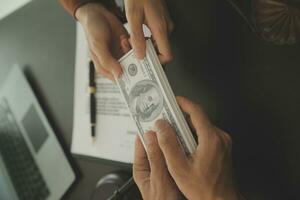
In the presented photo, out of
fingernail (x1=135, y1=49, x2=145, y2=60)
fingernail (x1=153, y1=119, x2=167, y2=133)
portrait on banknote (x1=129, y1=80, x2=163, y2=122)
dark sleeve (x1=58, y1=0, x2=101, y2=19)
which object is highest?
dark sleeve (x1=58, y1=0, x2=101, y2=19)

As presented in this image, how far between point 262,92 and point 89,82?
15.1 inches

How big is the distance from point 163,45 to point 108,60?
0.10 meters

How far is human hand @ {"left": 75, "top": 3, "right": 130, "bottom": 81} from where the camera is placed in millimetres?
591

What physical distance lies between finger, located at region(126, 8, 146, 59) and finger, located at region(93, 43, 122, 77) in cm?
6

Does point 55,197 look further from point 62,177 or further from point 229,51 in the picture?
point 229,51

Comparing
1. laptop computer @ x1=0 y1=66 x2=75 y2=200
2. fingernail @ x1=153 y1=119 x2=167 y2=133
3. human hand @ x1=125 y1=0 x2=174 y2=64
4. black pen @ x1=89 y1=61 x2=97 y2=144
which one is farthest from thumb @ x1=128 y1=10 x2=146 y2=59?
laptop computer @ x1=0 y1=66 x2=75 y2=200

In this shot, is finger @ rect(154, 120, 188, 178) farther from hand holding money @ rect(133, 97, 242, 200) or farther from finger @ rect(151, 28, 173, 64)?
finger @ rect(151, 28, 173, 64)

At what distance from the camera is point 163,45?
20.7 inches

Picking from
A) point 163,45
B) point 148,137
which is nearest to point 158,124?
point 148,137

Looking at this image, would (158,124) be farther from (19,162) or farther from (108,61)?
(19,162)

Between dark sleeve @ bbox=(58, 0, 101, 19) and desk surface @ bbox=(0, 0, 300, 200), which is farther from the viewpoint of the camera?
dark sleeve @ bbox=(58, 0, 101, 19)

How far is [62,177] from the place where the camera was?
0.78 meters

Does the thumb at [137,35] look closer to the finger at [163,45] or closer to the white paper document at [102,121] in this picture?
the finger at [163,45]

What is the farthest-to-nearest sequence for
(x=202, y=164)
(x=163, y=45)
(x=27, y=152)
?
(x=27, y=152) → (x=163, y=45) → (x=202, y=164)
